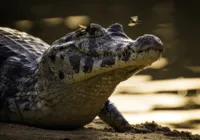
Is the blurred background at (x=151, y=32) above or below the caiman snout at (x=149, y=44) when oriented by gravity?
above

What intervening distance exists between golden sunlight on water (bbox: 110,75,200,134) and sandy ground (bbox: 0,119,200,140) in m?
0.75

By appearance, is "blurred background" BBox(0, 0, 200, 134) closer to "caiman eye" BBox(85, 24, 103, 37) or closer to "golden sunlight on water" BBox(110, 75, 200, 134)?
"golden sunlight on water" BBox(110, 75, 200, 134)

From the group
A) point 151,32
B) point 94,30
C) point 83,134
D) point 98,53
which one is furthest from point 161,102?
point 151,32

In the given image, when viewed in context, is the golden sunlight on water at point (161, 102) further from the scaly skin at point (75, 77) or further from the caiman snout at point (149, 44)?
the caiman snout at point (149, 44)

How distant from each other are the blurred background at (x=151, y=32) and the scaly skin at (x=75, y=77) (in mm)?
1660

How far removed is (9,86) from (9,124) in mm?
546

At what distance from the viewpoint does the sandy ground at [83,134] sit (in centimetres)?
656

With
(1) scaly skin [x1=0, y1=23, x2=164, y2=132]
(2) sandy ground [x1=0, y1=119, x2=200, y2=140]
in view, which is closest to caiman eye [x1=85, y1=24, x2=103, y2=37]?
(1) scaly skin [x1=0, y1=23, x2=164, y2=132]

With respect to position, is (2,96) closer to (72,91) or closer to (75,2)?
(72,91)

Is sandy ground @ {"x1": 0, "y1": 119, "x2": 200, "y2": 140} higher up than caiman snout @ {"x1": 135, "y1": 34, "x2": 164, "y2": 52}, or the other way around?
caiman snout @ {"x1": 135, "y1": 34, "x2": 164, "y2": 52}

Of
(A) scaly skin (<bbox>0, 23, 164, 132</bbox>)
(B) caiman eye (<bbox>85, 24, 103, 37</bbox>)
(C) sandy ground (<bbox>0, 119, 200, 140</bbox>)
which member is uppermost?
(B) caiman eye (<bbox>85, 24, 103, 37</bbox>)

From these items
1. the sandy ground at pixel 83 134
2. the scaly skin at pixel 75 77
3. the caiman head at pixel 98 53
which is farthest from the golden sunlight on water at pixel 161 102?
the caiman head at pixel 98 53

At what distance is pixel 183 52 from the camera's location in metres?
13.8

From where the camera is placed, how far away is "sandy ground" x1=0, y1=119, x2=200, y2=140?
6.56 meters
